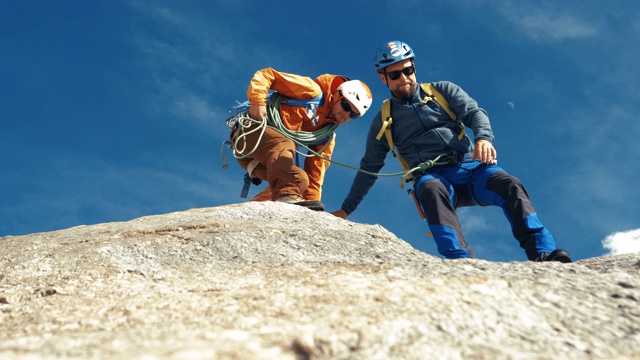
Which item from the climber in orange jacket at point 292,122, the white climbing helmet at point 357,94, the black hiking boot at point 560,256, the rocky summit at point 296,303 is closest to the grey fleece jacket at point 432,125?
the white climbing helmet at point 357,94

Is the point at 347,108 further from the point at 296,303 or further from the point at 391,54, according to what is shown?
the point at 296,303

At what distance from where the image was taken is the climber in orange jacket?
309 inches

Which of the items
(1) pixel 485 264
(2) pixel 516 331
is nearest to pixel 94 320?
(2) pixel 516 331

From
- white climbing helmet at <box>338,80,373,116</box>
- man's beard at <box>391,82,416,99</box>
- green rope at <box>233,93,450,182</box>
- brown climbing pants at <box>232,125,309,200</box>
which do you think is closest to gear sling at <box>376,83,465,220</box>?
man's beard at <box>391,82,416,99</box>

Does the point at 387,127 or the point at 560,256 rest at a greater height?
the point at 387,127

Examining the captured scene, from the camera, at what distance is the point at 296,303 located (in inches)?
118

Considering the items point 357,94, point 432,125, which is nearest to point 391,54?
point 432,125

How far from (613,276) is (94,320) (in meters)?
2.76

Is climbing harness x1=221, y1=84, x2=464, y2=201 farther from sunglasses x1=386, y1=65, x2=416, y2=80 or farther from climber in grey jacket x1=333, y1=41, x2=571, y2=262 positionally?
sunglasses x1=386, y1=65, x2=416, y2=80

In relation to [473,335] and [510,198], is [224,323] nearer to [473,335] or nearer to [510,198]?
[473,335]

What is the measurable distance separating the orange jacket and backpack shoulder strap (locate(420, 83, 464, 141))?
1.67 m

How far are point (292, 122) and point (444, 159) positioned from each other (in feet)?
7.89

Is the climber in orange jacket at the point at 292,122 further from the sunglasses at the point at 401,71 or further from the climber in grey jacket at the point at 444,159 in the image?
the sunglasses at the point at 401,71

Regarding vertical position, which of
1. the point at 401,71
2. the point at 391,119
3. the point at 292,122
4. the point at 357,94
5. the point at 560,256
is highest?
the point at 357,94
